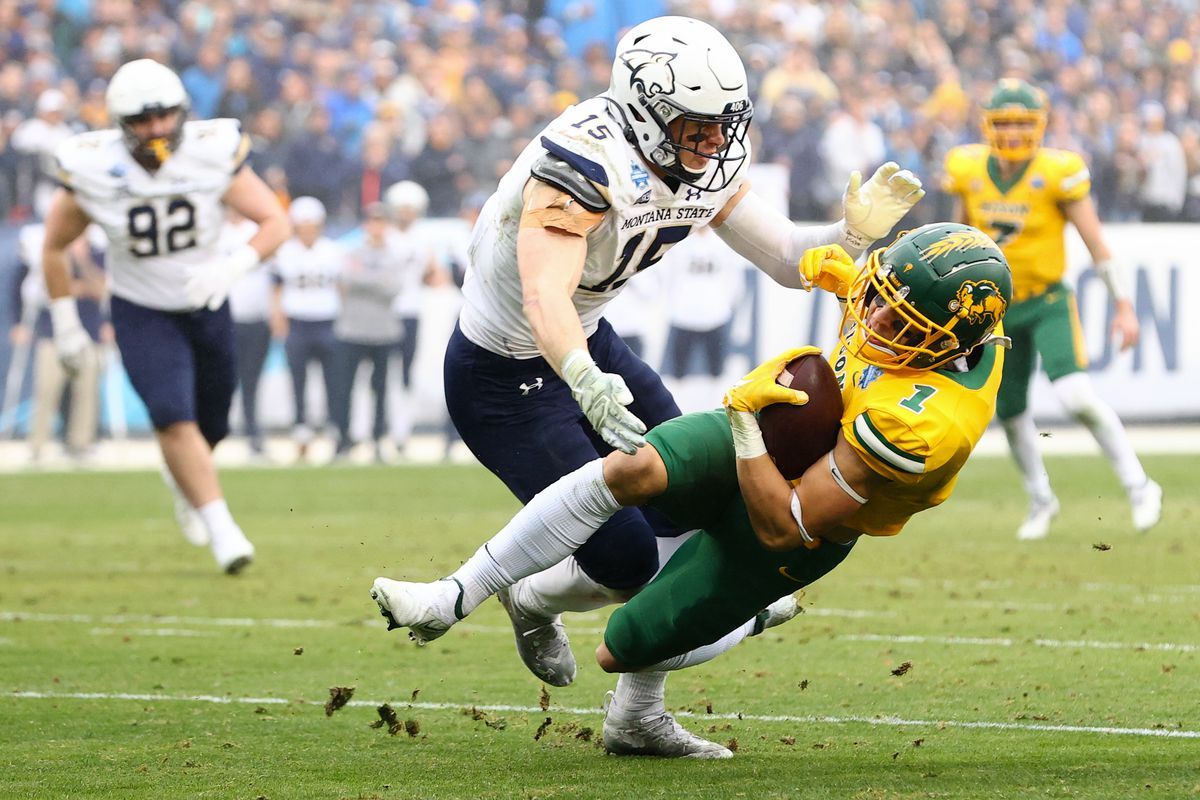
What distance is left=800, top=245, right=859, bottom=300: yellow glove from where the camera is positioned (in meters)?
4.24

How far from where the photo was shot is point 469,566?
4.03m

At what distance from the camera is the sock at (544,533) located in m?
3.93

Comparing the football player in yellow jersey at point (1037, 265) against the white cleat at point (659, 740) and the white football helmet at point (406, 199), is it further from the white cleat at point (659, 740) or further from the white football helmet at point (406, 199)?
the white football helmet at point (406, 199)

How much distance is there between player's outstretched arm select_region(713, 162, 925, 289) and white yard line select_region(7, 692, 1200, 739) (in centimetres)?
109

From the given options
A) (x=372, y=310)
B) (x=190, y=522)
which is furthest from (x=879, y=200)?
(x=372, y=310)

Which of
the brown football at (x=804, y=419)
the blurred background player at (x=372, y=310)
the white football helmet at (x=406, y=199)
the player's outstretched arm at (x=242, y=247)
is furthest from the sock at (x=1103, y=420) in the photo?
the white football helmet at (x=406, y=199)

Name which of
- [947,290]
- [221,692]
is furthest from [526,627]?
[947,290]

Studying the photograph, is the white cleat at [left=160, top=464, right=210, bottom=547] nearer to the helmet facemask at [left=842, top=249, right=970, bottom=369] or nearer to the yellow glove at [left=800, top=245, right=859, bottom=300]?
the yellow glove at [left=800, top=245, right=859, bottom=300]

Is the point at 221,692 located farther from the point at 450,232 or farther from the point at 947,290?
the point at 450,232

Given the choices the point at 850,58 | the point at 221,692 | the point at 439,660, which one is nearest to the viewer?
the point at 221,692

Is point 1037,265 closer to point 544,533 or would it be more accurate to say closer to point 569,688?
point 569,688

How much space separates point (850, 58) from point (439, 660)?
12811mm

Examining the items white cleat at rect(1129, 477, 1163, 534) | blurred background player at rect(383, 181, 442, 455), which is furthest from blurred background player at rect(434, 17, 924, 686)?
blurred background player at rect(383, 181, 442, 455)

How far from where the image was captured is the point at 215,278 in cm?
739
